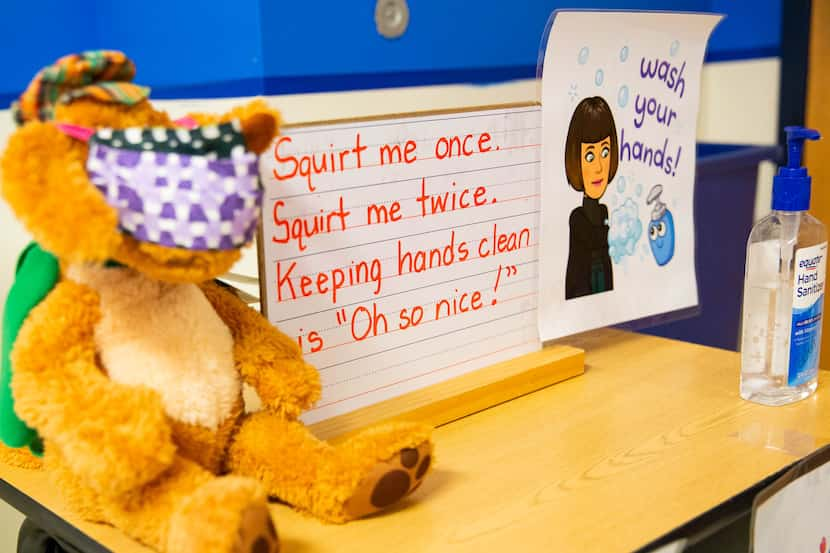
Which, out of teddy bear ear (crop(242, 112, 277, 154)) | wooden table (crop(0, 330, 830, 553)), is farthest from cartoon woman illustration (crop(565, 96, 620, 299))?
teddy bear ear (crop(242, 112, 277, 154))

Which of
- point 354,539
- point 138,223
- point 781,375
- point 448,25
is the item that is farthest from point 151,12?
point 781,375

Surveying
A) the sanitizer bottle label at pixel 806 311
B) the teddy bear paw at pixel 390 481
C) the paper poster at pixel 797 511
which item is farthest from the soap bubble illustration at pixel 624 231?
the teddy bear paw at pixel 390 481

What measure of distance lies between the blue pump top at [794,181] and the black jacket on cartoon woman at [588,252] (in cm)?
20

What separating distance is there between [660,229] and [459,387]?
0.38 m

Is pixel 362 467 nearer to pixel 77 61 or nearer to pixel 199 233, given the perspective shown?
pixel 199 233

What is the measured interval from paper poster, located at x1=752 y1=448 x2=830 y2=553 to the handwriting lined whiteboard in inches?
13.1

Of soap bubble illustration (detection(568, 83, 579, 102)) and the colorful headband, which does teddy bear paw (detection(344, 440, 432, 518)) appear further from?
soap bubble illustration (detection(568, 83, 579, 102))

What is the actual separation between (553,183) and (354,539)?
49cm

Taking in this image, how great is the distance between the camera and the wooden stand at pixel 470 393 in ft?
2.79

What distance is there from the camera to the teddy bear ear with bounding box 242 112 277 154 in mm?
621

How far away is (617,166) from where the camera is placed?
3.53 ft

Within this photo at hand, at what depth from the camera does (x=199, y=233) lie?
0.57 meters

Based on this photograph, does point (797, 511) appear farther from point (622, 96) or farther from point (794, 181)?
point (622, 96)

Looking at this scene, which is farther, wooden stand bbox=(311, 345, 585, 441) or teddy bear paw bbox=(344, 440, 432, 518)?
wooden stand bbox=(311, 345, 585, 441)
